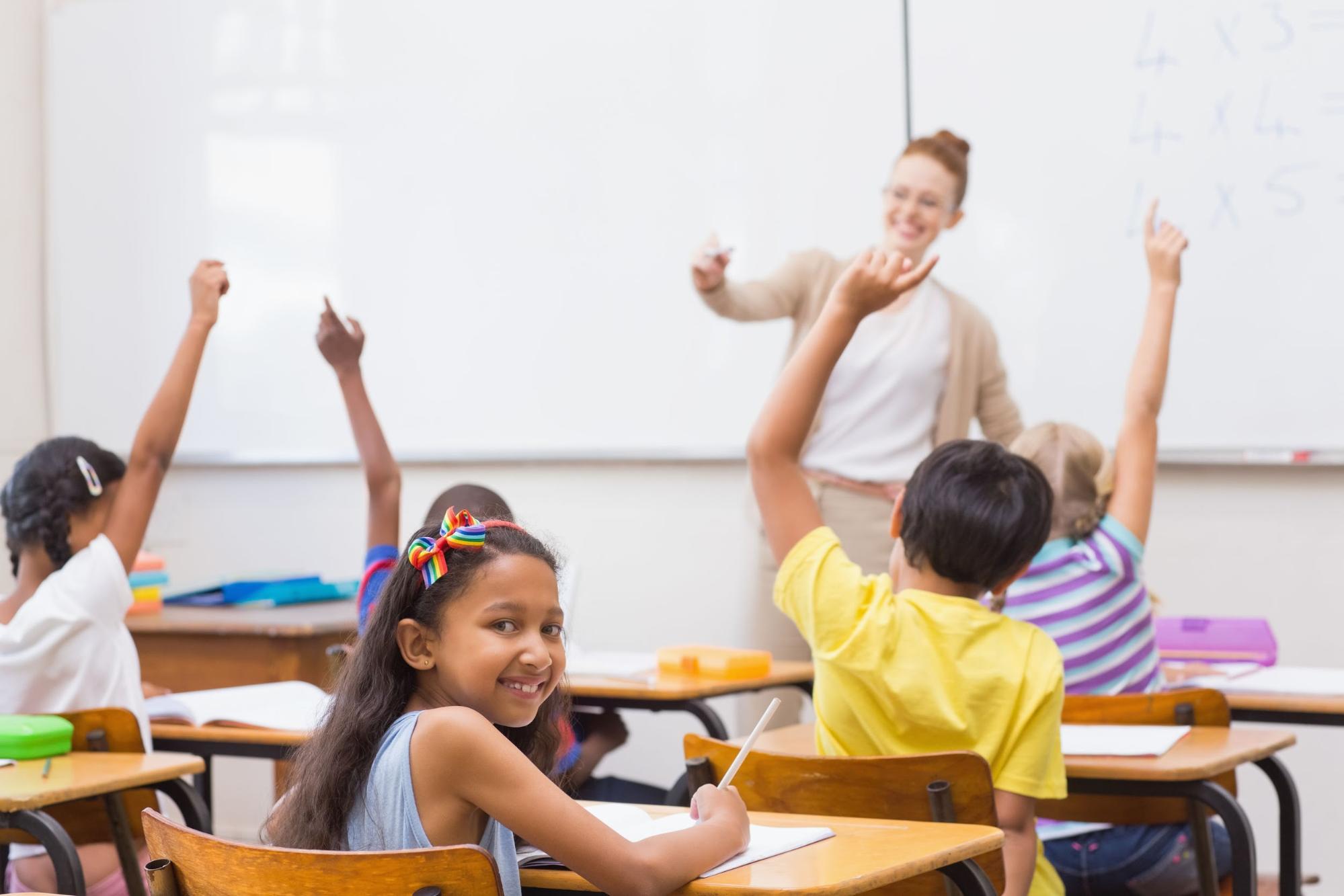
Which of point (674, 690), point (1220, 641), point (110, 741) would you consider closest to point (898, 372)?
point (1220, 641)

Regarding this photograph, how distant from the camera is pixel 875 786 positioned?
167cm

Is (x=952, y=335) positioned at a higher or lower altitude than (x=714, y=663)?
higher

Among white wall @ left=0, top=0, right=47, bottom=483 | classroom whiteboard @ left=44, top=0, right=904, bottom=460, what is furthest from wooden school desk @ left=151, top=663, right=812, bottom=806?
white wall @ left=0, top=0, right=47, bottom=483

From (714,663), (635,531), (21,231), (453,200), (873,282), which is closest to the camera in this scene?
(873,282)

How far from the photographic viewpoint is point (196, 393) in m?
4.91

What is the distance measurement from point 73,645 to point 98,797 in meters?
0.28

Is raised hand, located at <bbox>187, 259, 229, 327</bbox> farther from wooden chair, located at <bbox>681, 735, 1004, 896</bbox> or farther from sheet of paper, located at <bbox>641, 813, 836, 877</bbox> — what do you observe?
sheet of paper, located at <bbox>641, 813, 836, 877</bbox>

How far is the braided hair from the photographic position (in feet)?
8.25

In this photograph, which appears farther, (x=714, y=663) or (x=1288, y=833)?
(x=714, y=663)

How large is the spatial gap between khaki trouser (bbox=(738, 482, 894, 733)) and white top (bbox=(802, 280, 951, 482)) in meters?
0.06

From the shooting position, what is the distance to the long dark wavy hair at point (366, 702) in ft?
4.62

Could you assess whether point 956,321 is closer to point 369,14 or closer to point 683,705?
point 683,705

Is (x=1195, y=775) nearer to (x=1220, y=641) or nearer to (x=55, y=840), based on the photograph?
(x=1220, y=641)

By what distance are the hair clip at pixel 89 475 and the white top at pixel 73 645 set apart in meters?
0.08
